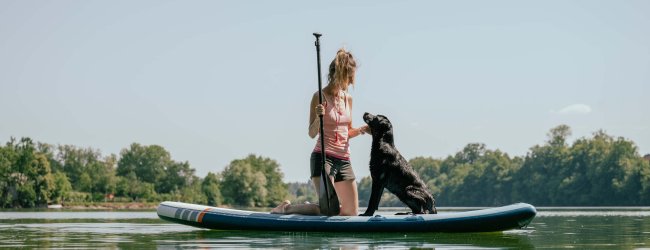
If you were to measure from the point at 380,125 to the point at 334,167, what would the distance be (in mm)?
785

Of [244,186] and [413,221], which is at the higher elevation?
[244,186]

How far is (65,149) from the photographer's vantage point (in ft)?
402

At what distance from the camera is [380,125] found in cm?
1178

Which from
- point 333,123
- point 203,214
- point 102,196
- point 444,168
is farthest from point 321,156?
point 444,168

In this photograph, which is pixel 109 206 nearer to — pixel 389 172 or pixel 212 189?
→ pixel 212 189

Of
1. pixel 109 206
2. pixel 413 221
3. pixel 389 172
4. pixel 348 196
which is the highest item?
pixel 109 206

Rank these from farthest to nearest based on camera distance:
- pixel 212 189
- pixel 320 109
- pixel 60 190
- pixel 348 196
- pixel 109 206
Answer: pixel 212 189
pixel 109 206
pixel 60 190
pixel 348 196
pixel 320 109

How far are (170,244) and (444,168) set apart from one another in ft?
511

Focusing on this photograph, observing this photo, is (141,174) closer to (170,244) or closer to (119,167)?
(119,167)

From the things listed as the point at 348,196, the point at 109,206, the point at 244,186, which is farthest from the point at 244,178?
the point at 348,196

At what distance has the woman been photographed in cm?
1171

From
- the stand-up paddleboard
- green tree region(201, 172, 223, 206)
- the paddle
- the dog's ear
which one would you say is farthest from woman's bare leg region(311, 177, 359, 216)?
green tree region(201, 172, 223, 206)

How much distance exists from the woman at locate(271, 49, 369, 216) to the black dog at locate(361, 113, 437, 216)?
294 mm

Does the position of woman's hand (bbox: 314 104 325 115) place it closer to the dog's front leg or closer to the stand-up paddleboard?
the dog's front leg
